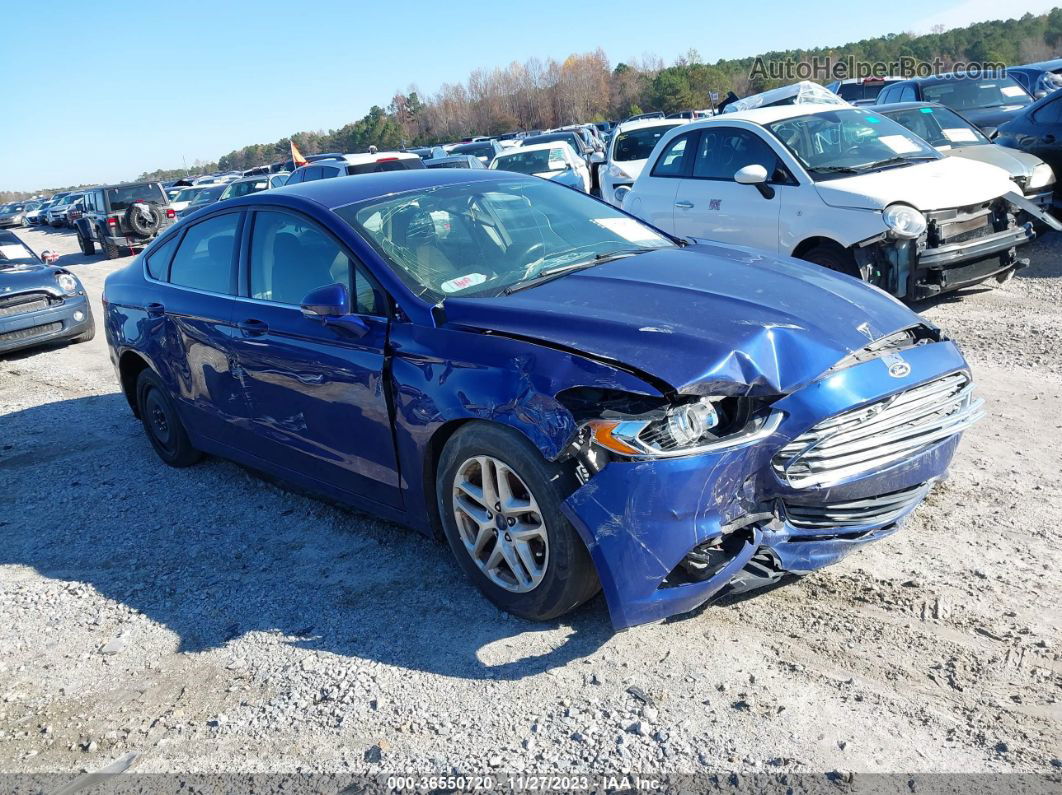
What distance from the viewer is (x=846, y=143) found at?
26.1 feet

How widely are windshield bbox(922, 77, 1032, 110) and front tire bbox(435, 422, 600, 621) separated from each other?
13208 millimetres

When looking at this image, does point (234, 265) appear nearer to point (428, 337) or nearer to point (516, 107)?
point (428, 337)

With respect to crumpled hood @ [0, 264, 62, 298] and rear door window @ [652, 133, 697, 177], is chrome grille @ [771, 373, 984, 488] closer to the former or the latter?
rear door window @ [652, 133, 697, 177]

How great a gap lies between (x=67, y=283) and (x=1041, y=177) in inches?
448

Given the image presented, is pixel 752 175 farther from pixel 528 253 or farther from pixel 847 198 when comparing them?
pixel 528 253

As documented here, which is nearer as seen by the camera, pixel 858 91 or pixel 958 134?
pixel 958 134

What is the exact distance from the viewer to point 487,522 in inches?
137

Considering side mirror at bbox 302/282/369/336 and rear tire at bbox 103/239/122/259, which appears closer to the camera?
side mirror at bbox 302/282/369/336

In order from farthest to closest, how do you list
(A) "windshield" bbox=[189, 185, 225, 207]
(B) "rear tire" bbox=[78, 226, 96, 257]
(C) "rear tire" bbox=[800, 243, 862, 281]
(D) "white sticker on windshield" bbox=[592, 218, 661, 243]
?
(A) "windshield" bbox=[189, 185, 225, 207] → (B) "rear tire" bbox=[78, 226, 96, 257] → (C) "rear tire" bbox=[800, 243, 862, 281] → (D) "white sticker on windshield" bbox=[592, 218, 661, 243]

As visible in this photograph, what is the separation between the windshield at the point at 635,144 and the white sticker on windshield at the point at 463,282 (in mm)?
10548

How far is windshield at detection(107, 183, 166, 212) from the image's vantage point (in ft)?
73.6

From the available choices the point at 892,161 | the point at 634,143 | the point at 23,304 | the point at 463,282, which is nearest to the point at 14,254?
the point at 23,304

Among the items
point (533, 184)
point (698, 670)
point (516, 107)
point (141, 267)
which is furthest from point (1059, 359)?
point (516, 107)

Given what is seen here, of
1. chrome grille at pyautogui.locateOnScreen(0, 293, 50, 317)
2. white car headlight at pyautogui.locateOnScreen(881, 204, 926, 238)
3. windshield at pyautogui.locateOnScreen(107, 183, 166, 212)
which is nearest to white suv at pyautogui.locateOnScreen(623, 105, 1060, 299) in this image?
white car headlight at pyautogui.locateOnScreen(881, 204, 926, 238)
